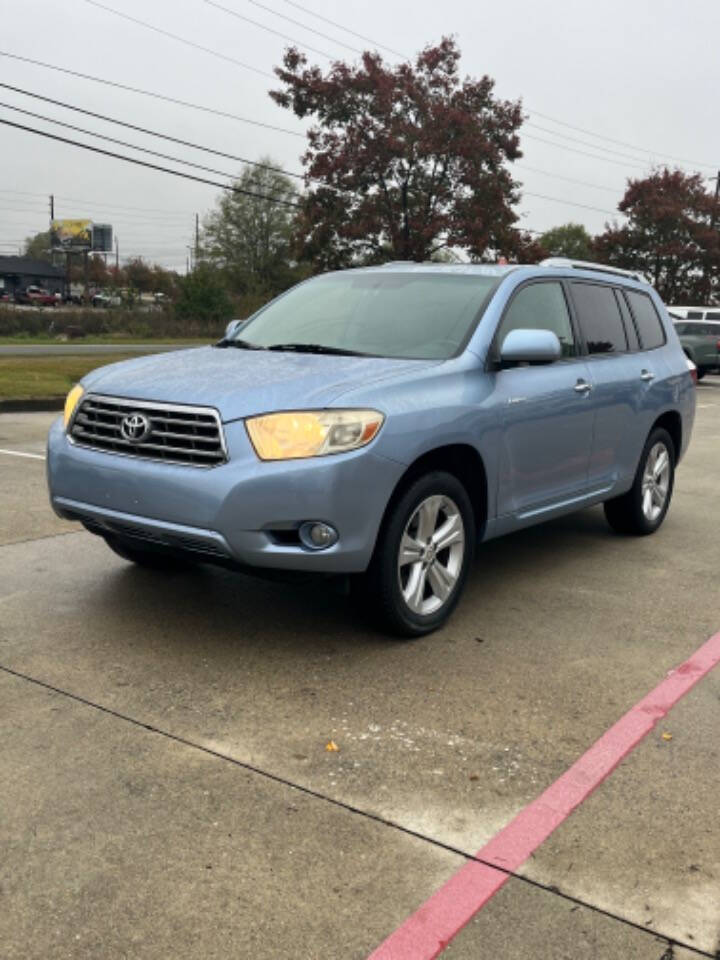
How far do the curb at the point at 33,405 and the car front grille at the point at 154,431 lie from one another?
9814 millimetres

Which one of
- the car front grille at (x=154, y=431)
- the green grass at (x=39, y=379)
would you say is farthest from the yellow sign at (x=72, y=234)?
the car front grille at (x=154, y=431)

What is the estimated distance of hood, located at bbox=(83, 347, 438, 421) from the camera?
4.04 meters

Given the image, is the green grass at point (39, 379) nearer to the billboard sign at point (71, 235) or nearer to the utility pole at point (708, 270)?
the utility pole at point (708, 270)

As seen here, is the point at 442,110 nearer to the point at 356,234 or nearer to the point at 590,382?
the point at 356,234

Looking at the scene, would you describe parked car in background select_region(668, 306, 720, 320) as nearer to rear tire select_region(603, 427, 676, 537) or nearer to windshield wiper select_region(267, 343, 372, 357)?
rear tire select_region(603, 427, 676, 537)

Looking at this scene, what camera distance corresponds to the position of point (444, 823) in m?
2.90

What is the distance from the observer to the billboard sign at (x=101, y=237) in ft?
330

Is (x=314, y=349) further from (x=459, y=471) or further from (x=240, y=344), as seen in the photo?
(x=459, y=471)

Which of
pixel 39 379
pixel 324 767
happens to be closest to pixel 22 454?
pixel 324 767

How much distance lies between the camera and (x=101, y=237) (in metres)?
101

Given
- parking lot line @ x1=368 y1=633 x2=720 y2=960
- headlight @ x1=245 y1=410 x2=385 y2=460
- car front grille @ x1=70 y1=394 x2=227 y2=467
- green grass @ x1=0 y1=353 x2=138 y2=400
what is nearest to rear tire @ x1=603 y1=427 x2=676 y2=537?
parking lot line @ x1=368 y1=633 x2=720 y2=960

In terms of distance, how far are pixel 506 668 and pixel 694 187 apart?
42.3 metres

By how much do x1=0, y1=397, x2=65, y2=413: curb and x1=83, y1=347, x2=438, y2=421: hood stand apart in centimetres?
943

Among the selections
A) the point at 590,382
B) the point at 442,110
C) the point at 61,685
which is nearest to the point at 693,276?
the point at 442,110
